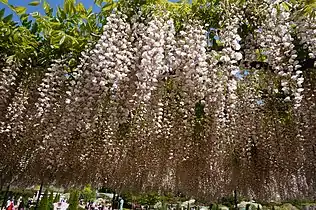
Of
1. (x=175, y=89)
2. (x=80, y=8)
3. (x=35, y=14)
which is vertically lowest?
(x=175, y=89)

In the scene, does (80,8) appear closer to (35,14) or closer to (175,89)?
(35,14)

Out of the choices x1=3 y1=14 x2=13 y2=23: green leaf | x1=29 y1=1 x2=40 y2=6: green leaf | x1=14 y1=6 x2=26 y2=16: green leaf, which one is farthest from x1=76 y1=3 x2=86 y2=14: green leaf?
x1=3 y1=14 x2=13 y2=23: green leaf

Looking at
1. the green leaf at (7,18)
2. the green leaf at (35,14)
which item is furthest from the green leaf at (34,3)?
the green leaf at (7,18)

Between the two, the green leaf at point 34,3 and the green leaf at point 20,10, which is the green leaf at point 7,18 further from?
the green leaf at point 34,3

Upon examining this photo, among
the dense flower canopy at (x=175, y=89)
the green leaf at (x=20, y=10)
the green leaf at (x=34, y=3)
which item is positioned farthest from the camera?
the green leaf at (x=20, y=10)

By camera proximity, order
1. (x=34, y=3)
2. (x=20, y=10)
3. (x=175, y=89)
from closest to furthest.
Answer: (x=34, y=3), (x=20, y=10), (x=175, y=89)

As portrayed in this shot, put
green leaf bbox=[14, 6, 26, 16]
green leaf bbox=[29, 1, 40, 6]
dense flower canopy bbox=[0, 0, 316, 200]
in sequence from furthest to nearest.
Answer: green leaf bbox=[14, 6, 26, 16]
green leaf bbox=[29, 1, 40, 6]
dense flower canopy bbox=[0, 0, 316, 200]

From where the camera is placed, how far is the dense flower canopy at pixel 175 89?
6.93 feet

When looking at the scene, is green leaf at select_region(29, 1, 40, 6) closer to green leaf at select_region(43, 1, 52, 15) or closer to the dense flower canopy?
green leaf at select_region(43, 1, 52, 15)

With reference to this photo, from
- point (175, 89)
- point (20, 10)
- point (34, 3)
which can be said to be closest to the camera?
point (34, 3)

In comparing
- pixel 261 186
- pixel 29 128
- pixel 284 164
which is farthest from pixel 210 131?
pixel 261 186

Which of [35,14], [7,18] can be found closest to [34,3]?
[35,14]

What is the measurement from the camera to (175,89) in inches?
98.9

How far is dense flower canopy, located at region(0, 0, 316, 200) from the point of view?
211 centimetres
